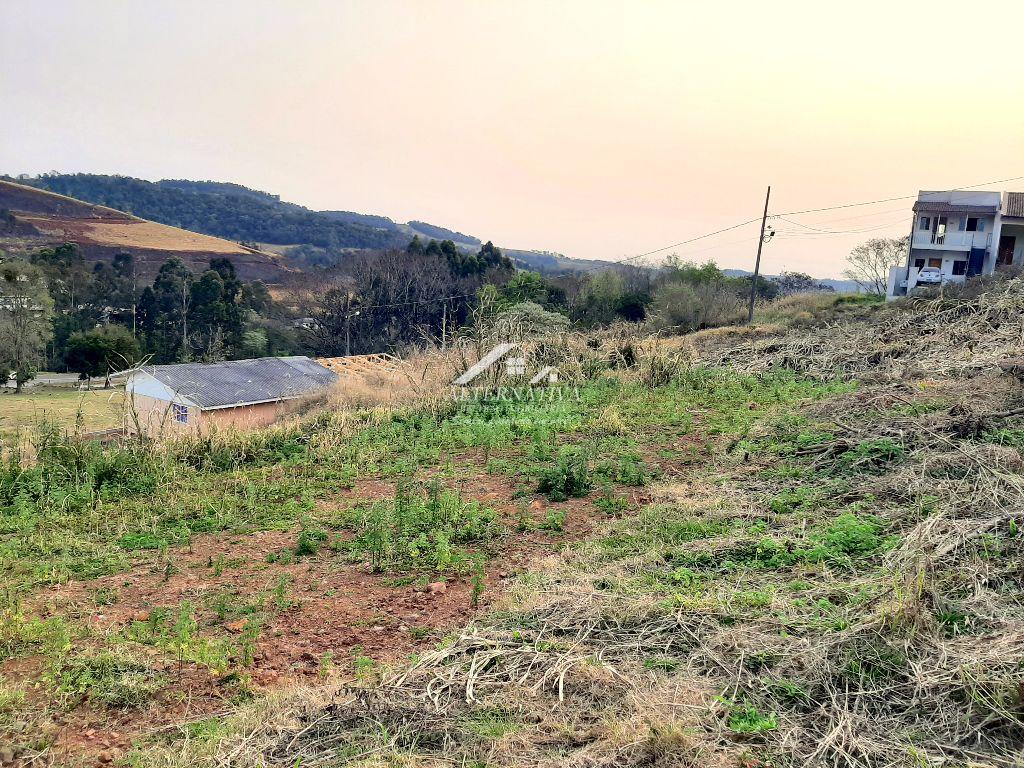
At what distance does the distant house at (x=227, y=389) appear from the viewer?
2244cm

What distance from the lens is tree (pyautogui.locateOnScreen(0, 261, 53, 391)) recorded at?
33.2 m

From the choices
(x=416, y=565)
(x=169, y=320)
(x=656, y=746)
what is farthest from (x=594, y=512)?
(x=169, y=320)

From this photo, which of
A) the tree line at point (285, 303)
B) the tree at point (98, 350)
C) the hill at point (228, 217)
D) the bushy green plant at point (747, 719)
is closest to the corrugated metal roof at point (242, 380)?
the tree line at point (285, 303)

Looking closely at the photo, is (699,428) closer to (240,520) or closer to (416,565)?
(416,565)

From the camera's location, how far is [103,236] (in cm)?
7019

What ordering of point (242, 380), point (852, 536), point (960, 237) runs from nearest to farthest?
point (852, 536), point (242, 380), point (960, 237)

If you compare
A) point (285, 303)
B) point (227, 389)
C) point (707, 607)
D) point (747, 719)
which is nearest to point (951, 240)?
point (227, 389)

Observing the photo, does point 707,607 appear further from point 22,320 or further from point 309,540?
point 22,320

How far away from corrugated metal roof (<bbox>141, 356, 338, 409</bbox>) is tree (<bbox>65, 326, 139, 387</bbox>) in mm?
10787

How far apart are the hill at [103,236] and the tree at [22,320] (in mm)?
20173

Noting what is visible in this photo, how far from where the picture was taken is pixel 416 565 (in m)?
5.57

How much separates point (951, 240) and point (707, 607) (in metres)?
37.8

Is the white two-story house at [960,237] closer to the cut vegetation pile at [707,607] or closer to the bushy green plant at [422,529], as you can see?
the cut vegetation pile at [707,607]

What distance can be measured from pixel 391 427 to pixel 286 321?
39.5 meters
